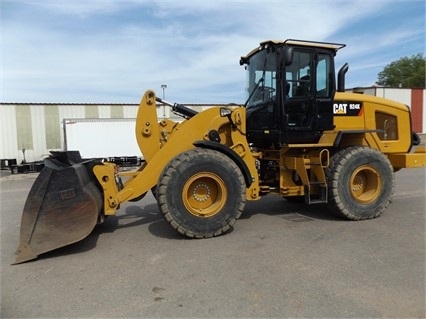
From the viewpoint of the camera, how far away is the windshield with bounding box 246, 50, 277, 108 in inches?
246

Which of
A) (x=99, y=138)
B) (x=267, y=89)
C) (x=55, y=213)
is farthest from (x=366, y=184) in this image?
(x=99, y=138)

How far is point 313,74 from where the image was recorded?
6320 millimetres

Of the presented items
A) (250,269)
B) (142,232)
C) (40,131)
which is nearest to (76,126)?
(40,131)

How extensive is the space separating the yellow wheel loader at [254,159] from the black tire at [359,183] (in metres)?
0.02

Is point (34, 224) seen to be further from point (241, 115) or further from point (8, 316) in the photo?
point (241, 115)

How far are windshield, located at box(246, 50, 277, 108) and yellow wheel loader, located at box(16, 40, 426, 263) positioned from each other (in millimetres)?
18

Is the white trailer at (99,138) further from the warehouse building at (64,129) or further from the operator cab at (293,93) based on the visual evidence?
the operator cab at (293,93)

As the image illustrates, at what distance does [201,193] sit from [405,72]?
207 feet

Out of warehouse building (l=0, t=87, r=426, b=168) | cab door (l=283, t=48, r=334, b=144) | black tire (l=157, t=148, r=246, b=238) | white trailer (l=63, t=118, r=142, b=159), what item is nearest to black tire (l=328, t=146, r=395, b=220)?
cab door (l=283, t=48, r=334, b=144)

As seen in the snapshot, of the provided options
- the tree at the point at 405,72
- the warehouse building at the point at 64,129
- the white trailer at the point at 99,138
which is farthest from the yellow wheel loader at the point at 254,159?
the tree at the point at 405,72

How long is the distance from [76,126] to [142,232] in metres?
16.1

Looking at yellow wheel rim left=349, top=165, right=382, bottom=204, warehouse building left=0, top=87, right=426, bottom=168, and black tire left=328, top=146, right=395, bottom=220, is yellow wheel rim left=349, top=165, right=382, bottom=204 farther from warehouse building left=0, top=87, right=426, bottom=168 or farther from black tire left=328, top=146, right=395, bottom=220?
warehouse building left=0, top=87, right=426, bottom=168

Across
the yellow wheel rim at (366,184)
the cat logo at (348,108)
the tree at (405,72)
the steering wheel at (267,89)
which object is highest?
the tree at (405,72)

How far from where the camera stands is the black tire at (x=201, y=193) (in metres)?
Result: 5.22
